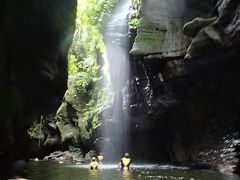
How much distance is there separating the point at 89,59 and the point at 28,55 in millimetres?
33252

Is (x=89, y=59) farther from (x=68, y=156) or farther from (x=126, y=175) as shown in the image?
(x=126, y=175)

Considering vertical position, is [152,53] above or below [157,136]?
above

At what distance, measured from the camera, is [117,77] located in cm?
3378

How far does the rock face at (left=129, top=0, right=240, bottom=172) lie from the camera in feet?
71.6

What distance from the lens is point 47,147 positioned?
48.1 m

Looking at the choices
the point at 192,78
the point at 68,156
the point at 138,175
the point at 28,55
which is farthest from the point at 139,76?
the point at 68,156

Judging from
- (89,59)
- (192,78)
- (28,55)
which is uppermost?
(89,59)

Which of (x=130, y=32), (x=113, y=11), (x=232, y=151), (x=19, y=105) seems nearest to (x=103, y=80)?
(x=113, y=11)

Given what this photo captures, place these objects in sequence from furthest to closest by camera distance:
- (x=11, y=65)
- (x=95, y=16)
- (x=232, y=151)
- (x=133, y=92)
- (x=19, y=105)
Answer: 1. (x=95, y=16)
2. (x=133, y=92)
3. (x=232, y=151)
4. (x=19, y=105)
5. (x=11, y=65)

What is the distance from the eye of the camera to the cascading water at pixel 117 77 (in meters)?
30.5

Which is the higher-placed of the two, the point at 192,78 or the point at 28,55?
the point at 192,78

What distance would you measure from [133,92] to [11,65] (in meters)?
17.3

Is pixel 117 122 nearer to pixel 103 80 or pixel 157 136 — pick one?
pixel 157 136

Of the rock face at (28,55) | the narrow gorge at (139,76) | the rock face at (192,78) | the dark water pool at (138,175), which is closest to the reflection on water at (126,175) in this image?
the dark water pool at (138,175)
